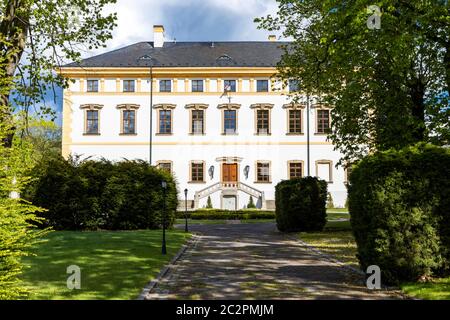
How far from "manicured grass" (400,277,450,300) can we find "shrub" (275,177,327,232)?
511 inches

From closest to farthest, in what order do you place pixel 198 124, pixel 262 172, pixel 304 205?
1. pixel 304 205
2. pixel 262 172
3. pixel 198 124

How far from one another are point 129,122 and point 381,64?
3077cm

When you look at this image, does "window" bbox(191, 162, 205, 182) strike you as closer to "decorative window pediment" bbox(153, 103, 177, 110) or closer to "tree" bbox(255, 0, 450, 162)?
"decorative window pediment" bbox(153, 103, 177, 110)

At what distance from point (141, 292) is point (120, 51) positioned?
140 feet

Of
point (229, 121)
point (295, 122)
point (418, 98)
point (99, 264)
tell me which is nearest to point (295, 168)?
point (295, 122)

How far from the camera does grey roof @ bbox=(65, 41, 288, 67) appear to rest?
149 feet

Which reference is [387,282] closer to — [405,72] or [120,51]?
[405,72]

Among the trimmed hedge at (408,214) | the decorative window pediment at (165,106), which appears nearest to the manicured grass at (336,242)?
the trimmed hedge at (408,214)

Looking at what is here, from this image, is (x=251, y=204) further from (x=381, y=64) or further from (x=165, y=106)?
(x=381, y=64)

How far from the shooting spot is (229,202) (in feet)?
141

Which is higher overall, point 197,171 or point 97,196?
point 197,171

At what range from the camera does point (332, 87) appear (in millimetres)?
21875

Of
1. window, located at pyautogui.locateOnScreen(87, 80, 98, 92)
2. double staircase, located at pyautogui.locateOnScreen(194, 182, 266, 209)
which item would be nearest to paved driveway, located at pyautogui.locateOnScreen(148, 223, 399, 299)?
double staircase, located at pyautogui.locateOnScreen(194, 182, 266, 209)

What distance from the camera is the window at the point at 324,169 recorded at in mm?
44375
